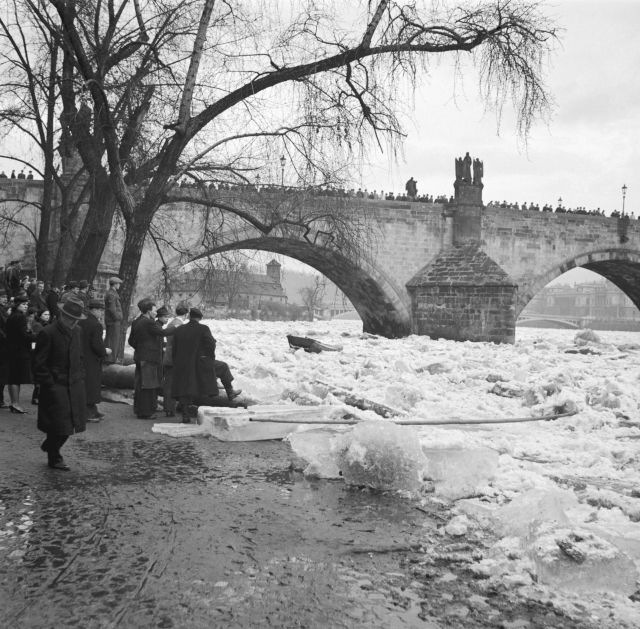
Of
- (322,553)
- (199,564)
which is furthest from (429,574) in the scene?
(199,564)

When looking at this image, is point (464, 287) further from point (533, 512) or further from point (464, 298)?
point (533, 512)

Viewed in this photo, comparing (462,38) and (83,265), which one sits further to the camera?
(83,265)

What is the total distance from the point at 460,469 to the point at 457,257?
20.0 metres

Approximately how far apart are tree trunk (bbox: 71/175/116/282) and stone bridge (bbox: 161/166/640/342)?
32.4 feet

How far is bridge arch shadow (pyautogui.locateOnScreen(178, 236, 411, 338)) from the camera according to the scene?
23.5 metres

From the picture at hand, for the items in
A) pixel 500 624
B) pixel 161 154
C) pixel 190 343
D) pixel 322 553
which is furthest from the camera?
pixel 161 154

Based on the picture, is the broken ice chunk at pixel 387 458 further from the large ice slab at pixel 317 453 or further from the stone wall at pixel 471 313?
the stone wall at pixel 471 313

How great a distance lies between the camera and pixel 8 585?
10.5 ft

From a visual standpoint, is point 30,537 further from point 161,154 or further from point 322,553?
point 161,154

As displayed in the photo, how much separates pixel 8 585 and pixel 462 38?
26.2 feet

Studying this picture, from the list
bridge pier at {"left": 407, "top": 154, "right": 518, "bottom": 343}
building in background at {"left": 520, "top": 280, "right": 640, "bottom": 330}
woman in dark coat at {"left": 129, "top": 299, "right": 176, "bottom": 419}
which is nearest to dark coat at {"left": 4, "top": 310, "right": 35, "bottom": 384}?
woman in dark coat at {"left": 129, "top": 299, "right": 176, "bottom": 419}

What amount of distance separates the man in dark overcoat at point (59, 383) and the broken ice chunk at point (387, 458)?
2189 millimetres

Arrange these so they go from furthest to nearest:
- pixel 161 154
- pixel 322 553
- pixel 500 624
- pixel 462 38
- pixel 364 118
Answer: pixel 161 154 < pixel 364 118 < pixel 462 38 < pixel 322 553 < pixel 500 624

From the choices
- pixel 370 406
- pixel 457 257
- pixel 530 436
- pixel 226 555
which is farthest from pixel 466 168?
pixel 226 555
